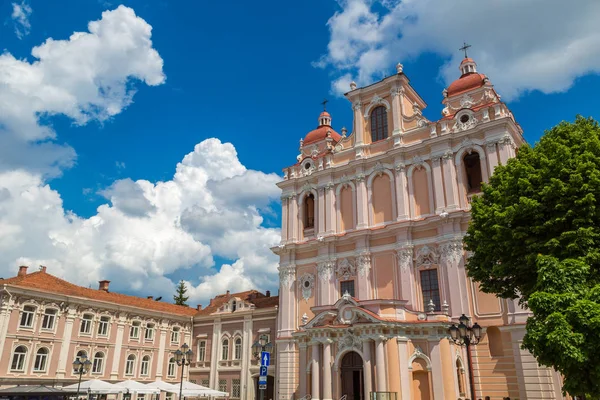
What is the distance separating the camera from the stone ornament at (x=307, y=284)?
33.4 meters

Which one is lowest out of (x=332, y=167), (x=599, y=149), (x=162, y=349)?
(x=162, y=349)

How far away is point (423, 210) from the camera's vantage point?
101 feet

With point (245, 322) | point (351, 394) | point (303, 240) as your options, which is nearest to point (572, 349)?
point (351, 394)

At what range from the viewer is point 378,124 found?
3509cm

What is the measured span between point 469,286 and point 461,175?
692 cm

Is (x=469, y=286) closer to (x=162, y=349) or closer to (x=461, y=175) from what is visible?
(x=461, y=175)

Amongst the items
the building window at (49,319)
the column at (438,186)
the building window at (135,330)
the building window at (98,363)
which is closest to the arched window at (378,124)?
the column at (438,186)

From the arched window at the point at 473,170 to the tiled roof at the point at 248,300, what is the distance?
1773 cm

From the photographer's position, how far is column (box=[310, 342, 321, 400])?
25473 millimetres

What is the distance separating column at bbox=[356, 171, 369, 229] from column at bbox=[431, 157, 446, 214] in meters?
4.81

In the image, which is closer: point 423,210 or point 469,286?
point 469,286

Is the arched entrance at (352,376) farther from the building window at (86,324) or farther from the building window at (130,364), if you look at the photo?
the building window at (86,324)

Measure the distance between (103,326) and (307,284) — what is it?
1637 cm

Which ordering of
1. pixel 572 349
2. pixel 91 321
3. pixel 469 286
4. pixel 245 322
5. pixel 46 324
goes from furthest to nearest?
pixel 245 322 < pixel 91 321 < pixel 46 324 < pixel 469 286 < pixel 572 349
